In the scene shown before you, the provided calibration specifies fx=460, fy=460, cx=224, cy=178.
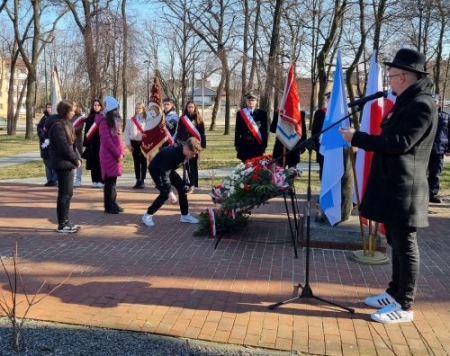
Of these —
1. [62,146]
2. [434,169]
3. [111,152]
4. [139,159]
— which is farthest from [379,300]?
[139,159]

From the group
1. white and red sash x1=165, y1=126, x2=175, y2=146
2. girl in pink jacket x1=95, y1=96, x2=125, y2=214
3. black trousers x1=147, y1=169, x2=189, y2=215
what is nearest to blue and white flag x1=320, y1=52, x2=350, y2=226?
black trousers x1=147, y1=169, x2=189, y2=215

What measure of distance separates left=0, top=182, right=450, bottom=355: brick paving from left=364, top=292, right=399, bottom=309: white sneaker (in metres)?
0.08

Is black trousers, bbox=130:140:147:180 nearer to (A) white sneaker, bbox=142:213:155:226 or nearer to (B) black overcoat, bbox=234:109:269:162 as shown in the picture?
(B) black overcoat, bbox=234:109:269:162

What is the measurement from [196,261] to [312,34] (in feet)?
108

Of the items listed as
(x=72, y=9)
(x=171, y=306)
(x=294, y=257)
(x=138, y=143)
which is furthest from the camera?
(x=72, y=9)

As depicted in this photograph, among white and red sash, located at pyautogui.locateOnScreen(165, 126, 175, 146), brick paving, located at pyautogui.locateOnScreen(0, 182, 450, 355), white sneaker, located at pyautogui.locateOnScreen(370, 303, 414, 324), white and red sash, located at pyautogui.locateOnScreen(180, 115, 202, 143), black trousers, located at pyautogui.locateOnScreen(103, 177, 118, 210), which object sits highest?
A: white and red sash, located at pyautogui.locateOnScreen(180, 115, 202, 143)

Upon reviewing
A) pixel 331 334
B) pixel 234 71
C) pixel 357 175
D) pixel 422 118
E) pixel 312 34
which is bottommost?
pixel 331 334

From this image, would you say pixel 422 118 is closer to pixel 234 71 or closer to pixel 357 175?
pixel 357 175

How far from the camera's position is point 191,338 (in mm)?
3453

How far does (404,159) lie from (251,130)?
5.58 meters

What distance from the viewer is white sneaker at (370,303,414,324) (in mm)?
3768

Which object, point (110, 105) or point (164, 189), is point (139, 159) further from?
point (164, 189)

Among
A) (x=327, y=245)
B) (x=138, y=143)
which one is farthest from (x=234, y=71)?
(x=327, y=245)

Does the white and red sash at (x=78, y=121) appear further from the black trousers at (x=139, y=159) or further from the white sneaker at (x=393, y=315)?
the white sneaker at (x=393, y=315)
